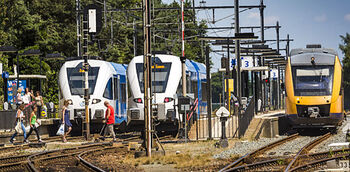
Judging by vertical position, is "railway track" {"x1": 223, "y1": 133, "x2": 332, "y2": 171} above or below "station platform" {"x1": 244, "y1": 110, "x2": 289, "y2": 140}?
above

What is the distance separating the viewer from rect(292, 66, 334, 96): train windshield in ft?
86.2

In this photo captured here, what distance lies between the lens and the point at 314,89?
26.3 meters

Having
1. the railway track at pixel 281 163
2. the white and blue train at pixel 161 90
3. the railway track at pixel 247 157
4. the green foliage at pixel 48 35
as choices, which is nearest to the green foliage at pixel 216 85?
the green foliage at pixel 48 35

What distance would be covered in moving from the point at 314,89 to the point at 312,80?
43 centimetres

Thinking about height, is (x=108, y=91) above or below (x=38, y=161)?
above

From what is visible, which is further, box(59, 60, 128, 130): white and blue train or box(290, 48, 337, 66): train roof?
box(59, 60, 128, 130): white and blue train

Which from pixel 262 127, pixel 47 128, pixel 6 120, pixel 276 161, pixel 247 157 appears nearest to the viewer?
pixel 276 161

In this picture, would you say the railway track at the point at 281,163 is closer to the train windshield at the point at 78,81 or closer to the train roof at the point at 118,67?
the train windshield at the point at 78,81

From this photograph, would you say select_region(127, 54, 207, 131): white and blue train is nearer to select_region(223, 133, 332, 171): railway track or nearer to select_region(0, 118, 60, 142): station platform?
select_region(0, 118, 60, 142): station platform

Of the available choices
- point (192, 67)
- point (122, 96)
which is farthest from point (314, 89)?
point (122, 96)

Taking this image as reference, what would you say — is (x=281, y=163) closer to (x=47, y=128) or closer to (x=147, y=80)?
(x=147, y=80)

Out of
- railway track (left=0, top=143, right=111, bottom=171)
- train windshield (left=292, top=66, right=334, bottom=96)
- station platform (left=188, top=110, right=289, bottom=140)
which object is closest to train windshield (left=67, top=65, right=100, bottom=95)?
station platform (left=188, top=110, right=289, bottom=140)

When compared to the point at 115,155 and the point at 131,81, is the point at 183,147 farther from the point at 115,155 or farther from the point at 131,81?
the point at 131,81

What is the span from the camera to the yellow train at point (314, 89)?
85.8 feet
